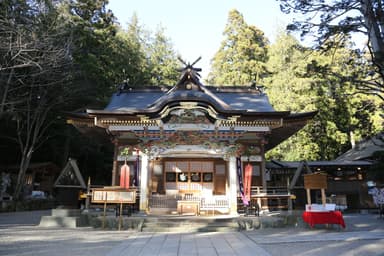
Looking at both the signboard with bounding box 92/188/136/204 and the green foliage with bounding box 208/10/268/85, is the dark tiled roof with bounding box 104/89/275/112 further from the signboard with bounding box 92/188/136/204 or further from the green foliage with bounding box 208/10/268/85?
the green foliage with bounding box 208/10/268/85

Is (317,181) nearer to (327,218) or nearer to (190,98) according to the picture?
(327,218)

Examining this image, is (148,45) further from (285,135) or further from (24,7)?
(285,135)

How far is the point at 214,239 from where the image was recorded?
7.06 m

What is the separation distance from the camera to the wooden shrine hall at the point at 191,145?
424 inches

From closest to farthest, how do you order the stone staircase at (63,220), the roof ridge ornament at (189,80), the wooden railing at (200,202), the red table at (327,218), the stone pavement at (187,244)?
the stone pavement at (187,244), the red table at (327,218), the stone staircase at (63,220), the wooden railing at (200,202), the roof ridge ornament at (189,80)

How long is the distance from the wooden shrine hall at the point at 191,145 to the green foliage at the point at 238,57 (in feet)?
49.6

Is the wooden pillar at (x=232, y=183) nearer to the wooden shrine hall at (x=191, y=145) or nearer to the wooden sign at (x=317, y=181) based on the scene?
the wooden shrine hall at (x=191, y=145)

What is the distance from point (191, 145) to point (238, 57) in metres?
18.7

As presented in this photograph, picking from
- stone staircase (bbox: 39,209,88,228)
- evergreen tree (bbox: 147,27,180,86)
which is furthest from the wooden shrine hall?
evergreen tree (bbox: 147,27,180,86)

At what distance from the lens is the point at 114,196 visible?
878 cm

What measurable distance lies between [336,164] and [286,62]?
999 cm

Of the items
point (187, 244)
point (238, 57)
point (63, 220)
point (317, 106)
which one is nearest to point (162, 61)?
point (238, 57)

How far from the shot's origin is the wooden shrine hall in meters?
10.8

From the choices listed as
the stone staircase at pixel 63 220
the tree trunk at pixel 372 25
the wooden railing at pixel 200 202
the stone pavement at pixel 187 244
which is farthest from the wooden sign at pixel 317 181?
the stone staircase at pixel 63 220
